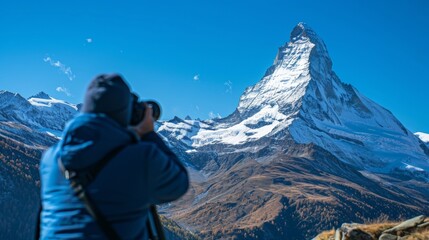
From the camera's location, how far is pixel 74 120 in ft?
10.6

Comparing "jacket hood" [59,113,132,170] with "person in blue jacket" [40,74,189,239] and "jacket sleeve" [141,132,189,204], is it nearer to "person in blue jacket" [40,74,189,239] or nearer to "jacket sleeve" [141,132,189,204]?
"person in blue jacket" [40,74,189,239]

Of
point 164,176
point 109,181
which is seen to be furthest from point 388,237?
point 109,181

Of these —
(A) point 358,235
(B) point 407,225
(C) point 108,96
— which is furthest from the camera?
(B) point 407,225

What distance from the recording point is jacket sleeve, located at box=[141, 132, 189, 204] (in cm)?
318

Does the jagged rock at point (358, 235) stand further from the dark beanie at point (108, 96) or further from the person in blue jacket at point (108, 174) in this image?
the dark beanie at point (108, 96)

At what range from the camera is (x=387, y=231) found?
12266 mm

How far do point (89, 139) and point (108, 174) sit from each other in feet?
0.84

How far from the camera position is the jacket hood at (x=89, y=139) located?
3115 mm

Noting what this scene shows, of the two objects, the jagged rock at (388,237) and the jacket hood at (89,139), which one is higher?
the jacket hood at (89,139)

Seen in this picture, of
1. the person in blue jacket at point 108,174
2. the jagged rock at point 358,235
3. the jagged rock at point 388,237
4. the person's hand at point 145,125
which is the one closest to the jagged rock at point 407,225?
the jagged rock at point 388,237

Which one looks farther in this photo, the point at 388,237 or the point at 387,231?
the point at 387,231

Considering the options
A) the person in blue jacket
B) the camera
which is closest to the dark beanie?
the person in blue jacket

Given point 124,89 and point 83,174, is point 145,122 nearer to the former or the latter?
point 124,89

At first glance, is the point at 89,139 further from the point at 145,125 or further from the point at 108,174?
the point at 145,125
